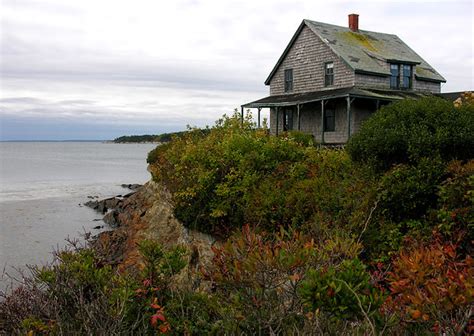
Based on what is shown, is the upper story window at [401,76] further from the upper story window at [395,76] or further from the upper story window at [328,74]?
the upper story window at [328,74]

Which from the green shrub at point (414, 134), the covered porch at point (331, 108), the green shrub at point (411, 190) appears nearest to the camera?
the green shrub at point (411, 190)

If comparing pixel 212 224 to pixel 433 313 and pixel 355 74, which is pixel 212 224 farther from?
pixel 355 74

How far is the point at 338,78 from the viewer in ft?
98.2

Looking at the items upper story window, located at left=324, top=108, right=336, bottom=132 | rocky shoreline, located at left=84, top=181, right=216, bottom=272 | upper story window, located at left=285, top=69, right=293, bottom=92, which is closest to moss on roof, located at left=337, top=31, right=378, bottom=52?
upper story window, located at left=285, top=69, right=293, bottom=92

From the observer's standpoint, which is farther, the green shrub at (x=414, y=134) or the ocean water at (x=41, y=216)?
the ocean water at (x=41, y=216)

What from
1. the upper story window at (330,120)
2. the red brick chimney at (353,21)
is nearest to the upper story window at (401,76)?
the upper story window at (330,120)

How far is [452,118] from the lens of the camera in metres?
11.1

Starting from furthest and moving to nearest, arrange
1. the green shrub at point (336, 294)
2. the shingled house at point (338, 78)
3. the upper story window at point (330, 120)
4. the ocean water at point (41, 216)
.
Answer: the upper story window at point (330, 120) < the shingled house at point (338, 78) < the ocean water at point (41, 216) < the green shrub at point (336, 294)

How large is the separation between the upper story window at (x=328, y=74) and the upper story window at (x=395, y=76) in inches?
160

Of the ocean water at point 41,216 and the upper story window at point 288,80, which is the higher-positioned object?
the upper story window at point 288,80

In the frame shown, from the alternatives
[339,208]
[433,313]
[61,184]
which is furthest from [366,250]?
[61,184]

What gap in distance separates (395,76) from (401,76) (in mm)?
517

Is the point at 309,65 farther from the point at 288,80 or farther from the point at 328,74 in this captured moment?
the point at 288,80

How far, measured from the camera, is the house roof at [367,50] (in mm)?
29828
